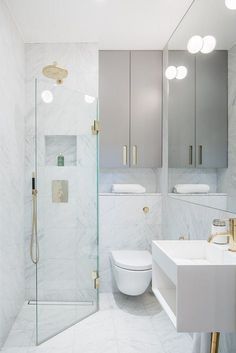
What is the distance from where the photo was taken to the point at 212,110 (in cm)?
187

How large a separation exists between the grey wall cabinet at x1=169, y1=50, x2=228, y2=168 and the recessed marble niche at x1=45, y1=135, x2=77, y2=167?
0.93 metres

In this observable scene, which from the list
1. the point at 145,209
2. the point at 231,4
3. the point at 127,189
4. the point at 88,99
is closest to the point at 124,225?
the point at 145,209

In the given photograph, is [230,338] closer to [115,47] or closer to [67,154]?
[67,154]

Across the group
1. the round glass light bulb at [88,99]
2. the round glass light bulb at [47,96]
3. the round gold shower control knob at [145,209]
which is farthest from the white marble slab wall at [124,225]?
the round glass light bulb at [47,96]

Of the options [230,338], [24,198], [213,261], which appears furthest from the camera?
[24,198]

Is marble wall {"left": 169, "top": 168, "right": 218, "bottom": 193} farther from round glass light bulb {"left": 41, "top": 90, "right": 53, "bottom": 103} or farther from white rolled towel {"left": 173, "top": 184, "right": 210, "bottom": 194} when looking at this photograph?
round glass light bulb {"left": 41, "top": 90, "right": 53, "bottom": 103}

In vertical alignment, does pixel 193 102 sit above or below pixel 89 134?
above

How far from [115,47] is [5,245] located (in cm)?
218

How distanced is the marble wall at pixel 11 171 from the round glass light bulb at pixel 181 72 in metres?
1.43

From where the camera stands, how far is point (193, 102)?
2.22m

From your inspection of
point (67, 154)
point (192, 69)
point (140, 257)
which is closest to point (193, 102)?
point (192, 69)

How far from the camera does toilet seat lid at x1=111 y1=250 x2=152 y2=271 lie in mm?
2572

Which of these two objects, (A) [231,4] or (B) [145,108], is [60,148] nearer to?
(B) [145,108]

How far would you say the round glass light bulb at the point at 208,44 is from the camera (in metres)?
1.84
